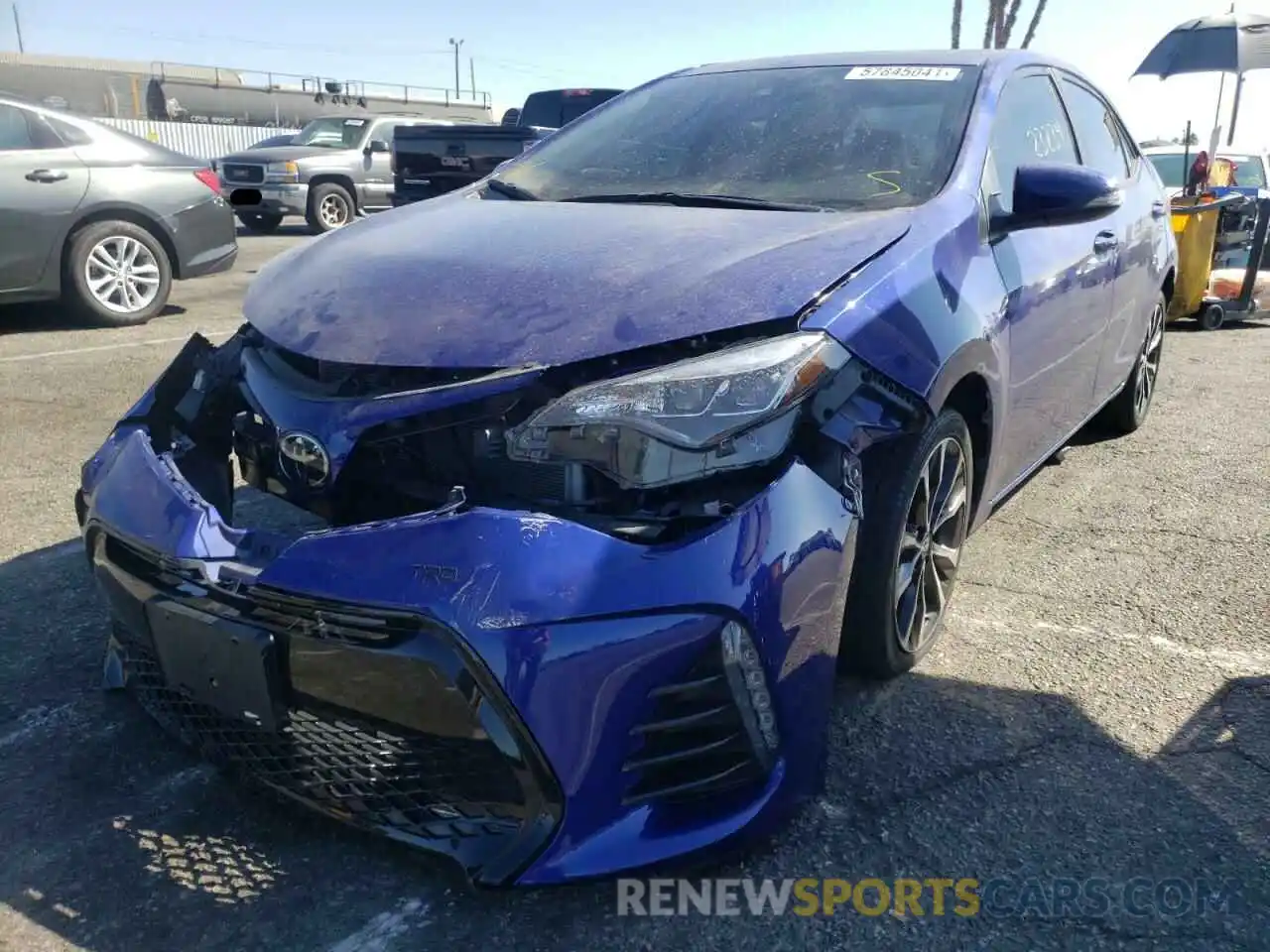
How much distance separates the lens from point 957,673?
281cm

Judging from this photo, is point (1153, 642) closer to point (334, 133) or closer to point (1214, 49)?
point (1214, 49)

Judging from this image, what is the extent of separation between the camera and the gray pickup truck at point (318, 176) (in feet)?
49.6

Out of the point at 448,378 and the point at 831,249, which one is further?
the point at 831,249

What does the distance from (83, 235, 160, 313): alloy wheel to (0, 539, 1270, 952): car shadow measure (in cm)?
547

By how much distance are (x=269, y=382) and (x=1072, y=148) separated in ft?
9.72

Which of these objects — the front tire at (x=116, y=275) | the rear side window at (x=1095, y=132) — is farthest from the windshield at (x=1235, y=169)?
the front tire at (x=116, y=275)

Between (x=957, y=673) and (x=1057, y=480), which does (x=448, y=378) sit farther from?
(x=1057, y=480)

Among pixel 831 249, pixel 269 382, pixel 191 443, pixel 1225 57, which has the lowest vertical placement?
pixel 191 443

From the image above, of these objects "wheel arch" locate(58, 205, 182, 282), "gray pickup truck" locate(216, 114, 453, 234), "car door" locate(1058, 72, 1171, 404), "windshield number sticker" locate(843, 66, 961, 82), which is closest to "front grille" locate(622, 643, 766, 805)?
"windshield number sticker" locate(843, 66, 961, 82)

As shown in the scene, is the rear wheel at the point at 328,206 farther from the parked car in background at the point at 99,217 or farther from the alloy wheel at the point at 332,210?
the parked car in background at the point at 99,217

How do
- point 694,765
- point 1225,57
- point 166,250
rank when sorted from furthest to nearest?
1. point 1225,57
2. point 166,250
3. point 694,765

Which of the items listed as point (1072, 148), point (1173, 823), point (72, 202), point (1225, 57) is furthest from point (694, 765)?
point (1225, 57)

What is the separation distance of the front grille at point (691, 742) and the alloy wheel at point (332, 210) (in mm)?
14773

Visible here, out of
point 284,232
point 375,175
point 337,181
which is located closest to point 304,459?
point 337,181
